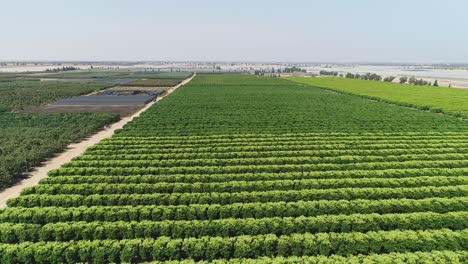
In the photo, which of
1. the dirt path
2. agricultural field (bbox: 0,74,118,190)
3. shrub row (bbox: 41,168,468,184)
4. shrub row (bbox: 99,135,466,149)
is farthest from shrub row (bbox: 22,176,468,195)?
shrub row (bbox: 99,135,466,149)

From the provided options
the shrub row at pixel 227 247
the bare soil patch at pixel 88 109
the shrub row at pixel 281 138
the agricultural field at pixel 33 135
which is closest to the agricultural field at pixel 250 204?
the shrub row at pixel 227 247

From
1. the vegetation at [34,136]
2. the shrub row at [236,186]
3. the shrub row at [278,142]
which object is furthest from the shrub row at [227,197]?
the shrub row at [278,142]

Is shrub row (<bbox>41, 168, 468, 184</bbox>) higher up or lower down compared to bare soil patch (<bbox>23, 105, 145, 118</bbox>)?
lower down

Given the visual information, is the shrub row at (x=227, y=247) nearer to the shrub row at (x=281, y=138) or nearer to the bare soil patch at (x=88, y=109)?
the shrub row at (x=281, y=138)

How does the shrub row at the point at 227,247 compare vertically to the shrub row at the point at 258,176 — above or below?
below

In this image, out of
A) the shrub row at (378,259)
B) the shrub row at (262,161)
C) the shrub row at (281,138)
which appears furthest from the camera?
the shrub row at (281,138)

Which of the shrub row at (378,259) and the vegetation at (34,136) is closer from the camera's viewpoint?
the shrub row at (378,259)

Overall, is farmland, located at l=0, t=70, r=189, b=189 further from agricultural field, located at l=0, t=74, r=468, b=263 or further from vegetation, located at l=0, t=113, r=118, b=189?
agricultural field, located at l=0, t=74, r=468, b=263

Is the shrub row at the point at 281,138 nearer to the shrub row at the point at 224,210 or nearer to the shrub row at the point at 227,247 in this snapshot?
the shrub row at the point at 224,210

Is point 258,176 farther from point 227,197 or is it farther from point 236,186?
point 227,197

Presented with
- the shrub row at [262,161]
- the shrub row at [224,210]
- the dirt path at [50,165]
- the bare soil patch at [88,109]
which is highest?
the bare soil patch at [88,109]

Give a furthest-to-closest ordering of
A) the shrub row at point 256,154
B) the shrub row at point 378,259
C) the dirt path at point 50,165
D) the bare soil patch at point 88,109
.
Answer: the bare soil patch at point 88,109 → the shrub row at point 256,154 → the dirt path at point 50,165 → the shrub row at point 378,259
